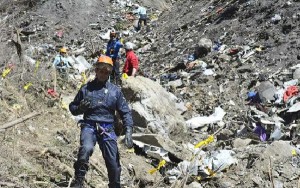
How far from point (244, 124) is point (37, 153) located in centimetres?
363

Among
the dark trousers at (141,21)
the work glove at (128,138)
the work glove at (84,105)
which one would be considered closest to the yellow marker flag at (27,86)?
the work glove at (84,105)

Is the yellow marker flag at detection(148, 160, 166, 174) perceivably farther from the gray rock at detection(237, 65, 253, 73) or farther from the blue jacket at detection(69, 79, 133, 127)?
the gray rock at detection(237, 65, 253, 73)

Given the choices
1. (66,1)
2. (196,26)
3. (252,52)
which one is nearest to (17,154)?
(252,52)

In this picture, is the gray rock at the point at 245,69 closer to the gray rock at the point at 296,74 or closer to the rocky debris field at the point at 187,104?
the rocky debris field at the point at 187,104

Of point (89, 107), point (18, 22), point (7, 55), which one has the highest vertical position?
point (89, 107)

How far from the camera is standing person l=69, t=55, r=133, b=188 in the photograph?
4.48m

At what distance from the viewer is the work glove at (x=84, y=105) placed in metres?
4.48

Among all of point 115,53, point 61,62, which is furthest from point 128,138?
point 61,62

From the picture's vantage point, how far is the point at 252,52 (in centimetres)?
1154

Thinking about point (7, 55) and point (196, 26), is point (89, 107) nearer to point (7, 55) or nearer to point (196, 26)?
point (7, 55)

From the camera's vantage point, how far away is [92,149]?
4.43m

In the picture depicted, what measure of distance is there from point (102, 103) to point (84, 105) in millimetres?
174

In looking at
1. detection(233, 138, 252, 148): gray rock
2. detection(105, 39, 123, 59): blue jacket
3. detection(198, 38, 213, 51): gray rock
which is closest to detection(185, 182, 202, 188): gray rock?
detection(233, 138, 252, 148): gray rock

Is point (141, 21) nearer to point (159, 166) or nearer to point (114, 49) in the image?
point (114, 49)
